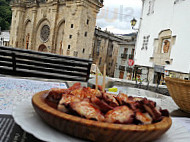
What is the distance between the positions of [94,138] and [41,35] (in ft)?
96.8

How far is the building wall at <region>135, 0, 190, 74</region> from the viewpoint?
24.0 feet

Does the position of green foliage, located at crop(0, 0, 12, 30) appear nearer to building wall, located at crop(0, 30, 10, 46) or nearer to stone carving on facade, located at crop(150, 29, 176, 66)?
building wall, located at crop(0, 30, 10, 46)

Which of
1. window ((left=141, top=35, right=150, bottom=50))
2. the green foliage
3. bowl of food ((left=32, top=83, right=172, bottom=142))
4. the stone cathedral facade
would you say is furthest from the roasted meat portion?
the green foliage

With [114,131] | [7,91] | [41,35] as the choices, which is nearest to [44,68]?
[7,91]

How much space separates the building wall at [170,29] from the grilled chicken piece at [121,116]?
753cm

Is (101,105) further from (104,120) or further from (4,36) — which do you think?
(4,36)

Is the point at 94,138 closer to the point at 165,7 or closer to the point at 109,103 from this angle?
the point at 109,103

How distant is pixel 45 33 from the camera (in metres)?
27.2

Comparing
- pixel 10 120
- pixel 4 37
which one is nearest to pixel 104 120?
pixel 10 120

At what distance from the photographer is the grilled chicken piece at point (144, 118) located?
1.49ft

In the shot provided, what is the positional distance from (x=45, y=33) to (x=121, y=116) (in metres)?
28.7

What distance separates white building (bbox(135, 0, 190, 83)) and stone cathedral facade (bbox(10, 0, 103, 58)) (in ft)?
41.0

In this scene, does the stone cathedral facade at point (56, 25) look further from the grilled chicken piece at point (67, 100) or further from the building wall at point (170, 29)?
the grilled chicken piece at point (67, 100)

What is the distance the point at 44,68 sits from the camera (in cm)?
265
